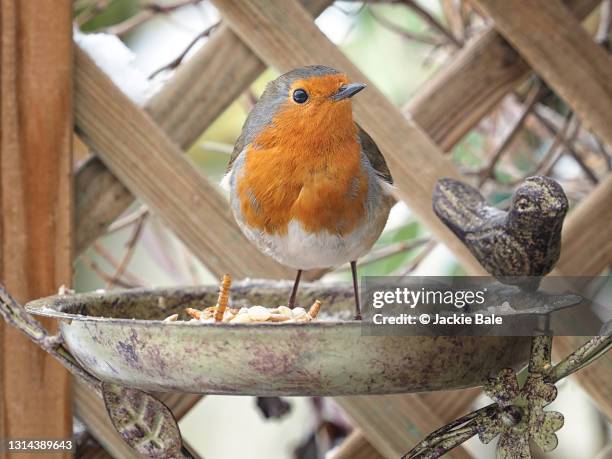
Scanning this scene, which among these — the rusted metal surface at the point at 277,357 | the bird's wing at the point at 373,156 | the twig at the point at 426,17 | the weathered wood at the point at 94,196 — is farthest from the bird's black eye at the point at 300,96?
the twig at the point at 426,17

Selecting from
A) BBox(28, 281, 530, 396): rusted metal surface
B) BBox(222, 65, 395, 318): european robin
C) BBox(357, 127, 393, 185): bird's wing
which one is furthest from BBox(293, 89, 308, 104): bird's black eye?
BBox(28, 281, 530, 396): rusted metal surface

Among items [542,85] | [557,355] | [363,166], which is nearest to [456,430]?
[363,166]

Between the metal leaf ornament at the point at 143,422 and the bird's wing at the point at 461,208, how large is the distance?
0.53 metres

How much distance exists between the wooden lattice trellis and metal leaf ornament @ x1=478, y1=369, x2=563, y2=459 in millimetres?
677

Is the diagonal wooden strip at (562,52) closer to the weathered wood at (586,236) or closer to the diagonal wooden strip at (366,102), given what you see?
the weathered wood at (586,236)

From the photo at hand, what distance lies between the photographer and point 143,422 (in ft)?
4.23

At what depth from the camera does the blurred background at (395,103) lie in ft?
6.98

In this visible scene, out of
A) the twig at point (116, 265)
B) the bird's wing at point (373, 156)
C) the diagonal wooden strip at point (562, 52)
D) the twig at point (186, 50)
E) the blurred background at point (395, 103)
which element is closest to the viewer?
the bird's wing at point (373, 156)

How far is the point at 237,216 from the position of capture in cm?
135

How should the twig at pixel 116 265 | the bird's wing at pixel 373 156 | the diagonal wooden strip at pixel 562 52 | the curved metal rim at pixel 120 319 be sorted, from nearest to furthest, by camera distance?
the curved metal rim at pixel 120 319, the bird's wing at pixel 373 156, the diagonal wooden strip at pixel 562 52, the twig at pixel 116 265

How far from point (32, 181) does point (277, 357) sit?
937 millimetres

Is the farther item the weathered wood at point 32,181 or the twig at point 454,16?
the twig at point 454,16

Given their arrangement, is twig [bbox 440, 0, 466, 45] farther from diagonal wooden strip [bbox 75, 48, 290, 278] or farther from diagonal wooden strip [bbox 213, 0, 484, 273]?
diagonal wooden strip [bbox 75, 48, 290, 278]

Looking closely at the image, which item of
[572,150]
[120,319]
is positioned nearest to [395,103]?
[572,150]
